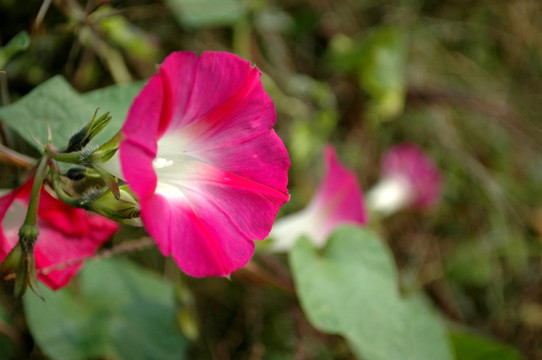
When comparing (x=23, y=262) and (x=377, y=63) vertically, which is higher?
(x=23, y=262)

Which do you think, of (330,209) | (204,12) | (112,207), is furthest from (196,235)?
(204,12)

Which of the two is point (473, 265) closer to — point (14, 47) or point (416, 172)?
point (416, 172)

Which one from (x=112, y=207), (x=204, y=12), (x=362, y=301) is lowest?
(x=362, y=301)

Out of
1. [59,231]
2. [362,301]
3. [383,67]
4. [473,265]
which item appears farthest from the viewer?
[473,265]

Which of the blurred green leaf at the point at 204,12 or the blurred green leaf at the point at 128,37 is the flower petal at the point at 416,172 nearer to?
the blurred green leaf at the point at 204,12

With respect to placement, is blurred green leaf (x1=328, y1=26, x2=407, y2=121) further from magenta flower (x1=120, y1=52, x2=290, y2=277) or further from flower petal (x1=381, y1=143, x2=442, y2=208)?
magenta flower (x1=120, y1=52, x2=290, y2=277)

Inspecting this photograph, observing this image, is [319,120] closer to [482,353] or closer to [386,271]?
[386,271]
